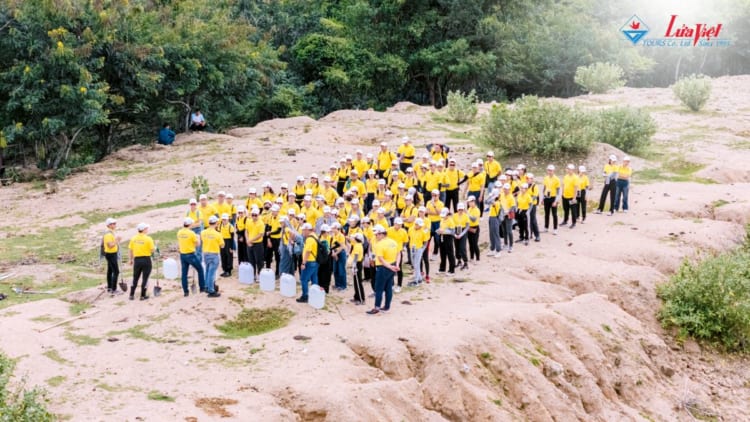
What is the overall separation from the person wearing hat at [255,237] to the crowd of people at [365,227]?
0.8 inches

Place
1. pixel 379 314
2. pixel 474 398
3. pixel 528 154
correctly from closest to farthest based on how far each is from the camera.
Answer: pixel 474 398
pixel 379 314
pixel 528 154

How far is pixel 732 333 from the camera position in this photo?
16.3 meters

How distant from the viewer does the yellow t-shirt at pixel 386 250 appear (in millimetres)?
A: 13457

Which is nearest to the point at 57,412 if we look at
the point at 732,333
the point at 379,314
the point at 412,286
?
the point at 379,314

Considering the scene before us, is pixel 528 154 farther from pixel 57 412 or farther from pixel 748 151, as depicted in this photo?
pixel 57 412

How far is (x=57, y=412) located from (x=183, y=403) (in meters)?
1.52

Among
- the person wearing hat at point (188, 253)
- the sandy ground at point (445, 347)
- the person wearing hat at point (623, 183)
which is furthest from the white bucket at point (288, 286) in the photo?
the person wearing hat at point (623, 183)

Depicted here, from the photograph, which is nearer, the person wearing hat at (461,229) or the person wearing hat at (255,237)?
the person wearing hat at (255,237)

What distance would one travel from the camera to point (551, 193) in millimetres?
18625

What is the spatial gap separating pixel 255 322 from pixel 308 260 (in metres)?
1.43

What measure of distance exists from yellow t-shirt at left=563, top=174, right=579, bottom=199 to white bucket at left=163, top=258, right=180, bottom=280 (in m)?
9.31

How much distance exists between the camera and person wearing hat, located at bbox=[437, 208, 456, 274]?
16.0 meters

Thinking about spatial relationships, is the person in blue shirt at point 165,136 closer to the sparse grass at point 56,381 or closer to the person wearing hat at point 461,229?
the person wearing hat at point 461,229

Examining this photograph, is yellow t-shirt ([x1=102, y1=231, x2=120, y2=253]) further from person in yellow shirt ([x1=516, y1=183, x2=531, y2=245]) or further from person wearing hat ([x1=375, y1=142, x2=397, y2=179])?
person in yellow shirt ([x1=516, y1=183, x2=531, y2=245])
